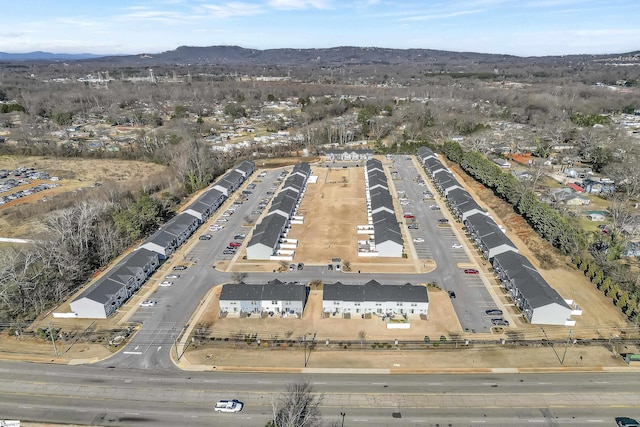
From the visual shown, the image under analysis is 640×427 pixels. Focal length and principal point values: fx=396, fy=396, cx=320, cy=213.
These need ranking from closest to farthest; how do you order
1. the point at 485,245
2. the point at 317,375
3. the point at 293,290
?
1. the point at 317,375
2. the point at 293,290
3. the point at 485,245

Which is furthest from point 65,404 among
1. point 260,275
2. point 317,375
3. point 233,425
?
point 260,275

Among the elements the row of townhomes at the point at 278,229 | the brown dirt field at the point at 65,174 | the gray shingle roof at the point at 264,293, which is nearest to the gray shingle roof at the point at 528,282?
the gray shingle roof at the point at 264,293

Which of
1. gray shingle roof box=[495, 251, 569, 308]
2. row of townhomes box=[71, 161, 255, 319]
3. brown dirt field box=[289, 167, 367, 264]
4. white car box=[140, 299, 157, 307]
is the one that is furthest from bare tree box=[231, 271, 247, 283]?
gray shingle roof box=[495, 251, 569, 308]

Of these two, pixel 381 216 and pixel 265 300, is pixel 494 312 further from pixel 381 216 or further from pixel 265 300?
pixel 381 216

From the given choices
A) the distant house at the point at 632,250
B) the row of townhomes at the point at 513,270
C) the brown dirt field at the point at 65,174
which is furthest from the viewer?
the brown dirt field at the point at 65,174

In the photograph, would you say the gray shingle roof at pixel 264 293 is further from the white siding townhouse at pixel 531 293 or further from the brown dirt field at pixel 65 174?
the brown dirt field at pixel 65 174

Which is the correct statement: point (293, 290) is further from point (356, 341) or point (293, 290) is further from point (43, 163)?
point (43, 163)
